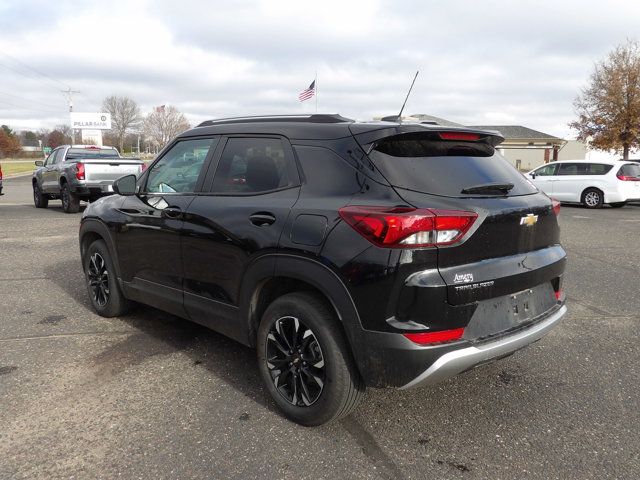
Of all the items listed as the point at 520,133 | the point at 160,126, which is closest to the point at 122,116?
the point at 160,126

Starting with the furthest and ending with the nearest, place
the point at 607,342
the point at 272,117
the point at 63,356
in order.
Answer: the point at 607,342
the point at 63,356
the point at 272,117

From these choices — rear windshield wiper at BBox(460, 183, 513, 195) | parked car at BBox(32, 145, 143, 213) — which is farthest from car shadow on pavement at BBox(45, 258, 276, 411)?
parked car at BBox(32, 145, 143, 213)

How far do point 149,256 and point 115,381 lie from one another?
97cm

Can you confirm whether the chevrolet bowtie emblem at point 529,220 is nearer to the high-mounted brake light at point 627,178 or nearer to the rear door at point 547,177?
the high-mounted brake light at point 627,178

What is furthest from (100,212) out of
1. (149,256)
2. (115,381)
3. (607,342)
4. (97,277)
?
(607,342)

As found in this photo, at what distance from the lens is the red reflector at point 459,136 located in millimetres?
2961

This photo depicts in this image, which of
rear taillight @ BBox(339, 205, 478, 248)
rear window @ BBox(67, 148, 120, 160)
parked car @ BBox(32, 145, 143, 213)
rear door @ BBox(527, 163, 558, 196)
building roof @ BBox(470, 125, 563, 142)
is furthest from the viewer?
building roof @ BBox(470, 125, 563, 142)

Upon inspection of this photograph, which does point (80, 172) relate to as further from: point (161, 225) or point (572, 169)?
point (572, 169)

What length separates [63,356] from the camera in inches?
155

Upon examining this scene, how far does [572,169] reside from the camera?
16.8 m

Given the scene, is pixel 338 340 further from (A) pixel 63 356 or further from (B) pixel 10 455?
(A) pixel 63 356

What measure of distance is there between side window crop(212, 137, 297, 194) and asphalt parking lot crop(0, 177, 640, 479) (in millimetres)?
1331

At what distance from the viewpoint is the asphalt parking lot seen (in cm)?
259

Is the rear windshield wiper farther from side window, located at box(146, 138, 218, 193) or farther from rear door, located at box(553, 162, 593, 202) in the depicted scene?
rear door, located at box(553, 162, 593, 202)
